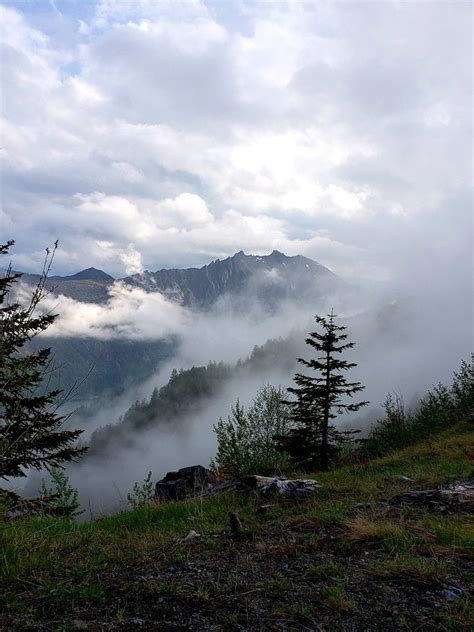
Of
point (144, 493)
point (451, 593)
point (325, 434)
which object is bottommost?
point (144, 493)

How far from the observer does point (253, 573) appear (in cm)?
388

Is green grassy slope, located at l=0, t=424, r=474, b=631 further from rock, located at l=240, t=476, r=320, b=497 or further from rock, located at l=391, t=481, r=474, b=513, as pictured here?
rock, located at l=240, t=476, r=320, b=497

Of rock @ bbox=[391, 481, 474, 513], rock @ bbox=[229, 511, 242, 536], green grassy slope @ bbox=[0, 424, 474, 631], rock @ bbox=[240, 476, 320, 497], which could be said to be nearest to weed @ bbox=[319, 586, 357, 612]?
green grassy slope @ bbox=[0, 424, 474, 631]

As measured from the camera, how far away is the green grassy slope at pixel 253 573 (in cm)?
313

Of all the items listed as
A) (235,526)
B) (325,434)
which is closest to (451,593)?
(235,526)

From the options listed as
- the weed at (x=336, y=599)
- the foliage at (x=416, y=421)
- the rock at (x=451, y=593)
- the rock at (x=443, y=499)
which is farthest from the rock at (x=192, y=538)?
the foliage at (x=416, y=421)

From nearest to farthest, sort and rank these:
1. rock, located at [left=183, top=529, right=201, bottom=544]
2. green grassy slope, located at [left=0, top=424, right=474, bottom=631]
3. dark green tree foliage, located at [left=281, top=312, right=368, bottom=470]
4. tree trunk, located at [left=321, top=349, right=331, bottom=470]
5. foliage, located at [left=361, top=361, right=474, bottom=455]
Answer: green grassy slope, located at [left=0, top=424, right=474, bottom=631]
rock, located at [left=183, top=529, right=201, bottom=544]
foliage, located at [left=361, top=361, right=474, bottom=455]
tree trunk, located at [left=321, top=349, right=331, bottom=470]
dark green tree foliage, located at [left=281, top=312, right=368, bottom=470]

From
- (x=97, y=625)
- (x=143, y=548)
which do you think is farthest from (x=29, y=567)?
(x=97, y=625)

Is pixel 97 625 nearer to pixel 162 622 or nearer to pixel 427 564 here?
pixel 162 622

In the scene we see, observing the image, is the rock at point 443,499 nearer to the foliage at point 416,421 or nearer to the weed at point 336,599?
the weed at point 336,599

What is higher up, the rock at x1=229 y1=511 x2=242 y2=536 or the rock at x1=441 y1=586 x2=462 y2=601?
the rock at x1=229 y1=511 x2=242 y2=536

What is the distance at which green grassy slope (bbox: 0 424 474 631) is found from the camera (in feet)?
10.3

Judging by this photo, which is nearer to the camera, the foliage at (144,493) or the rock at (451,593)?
the rock at (451,593)

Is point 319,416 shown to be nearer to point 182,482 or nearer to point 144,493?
point 182,482
